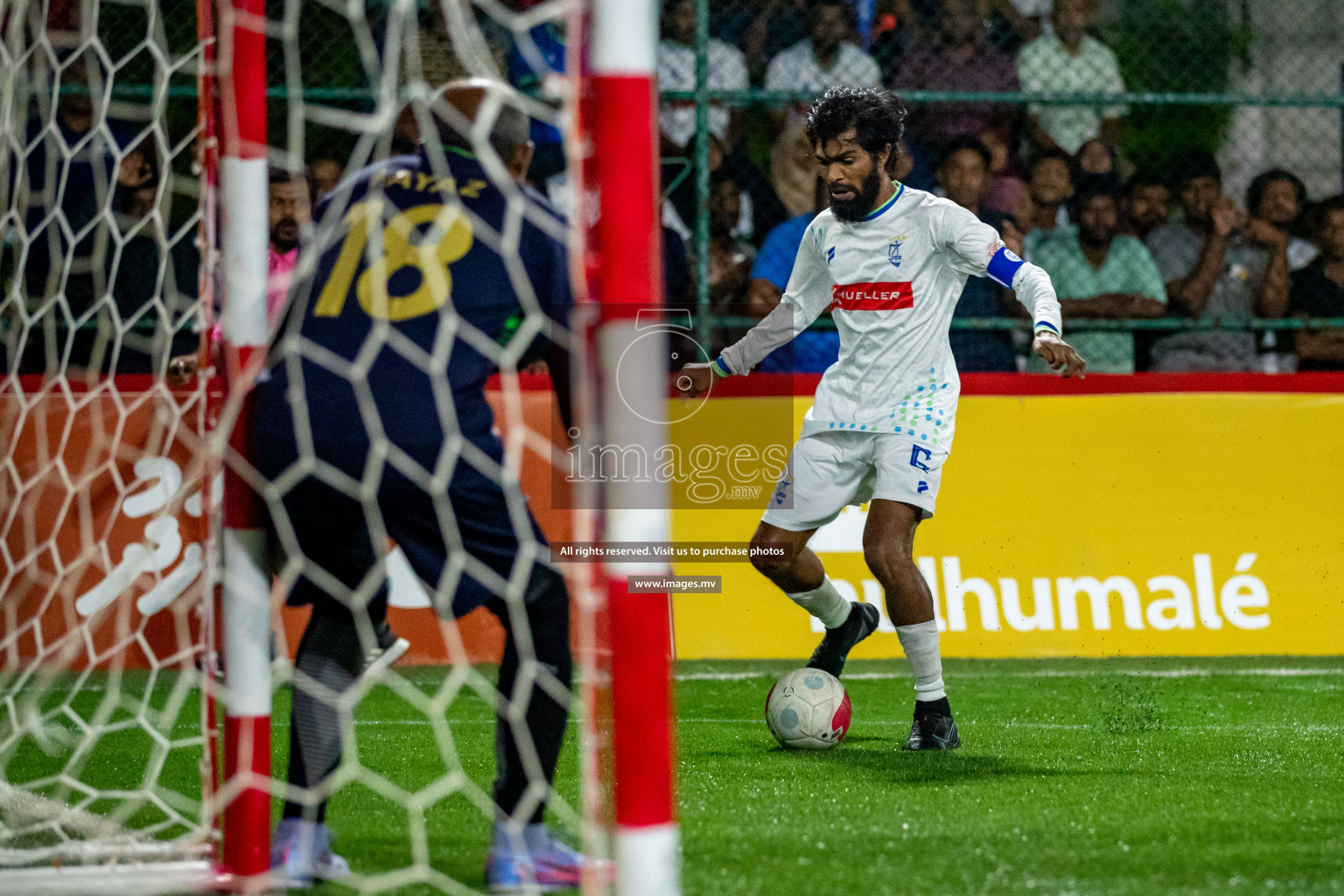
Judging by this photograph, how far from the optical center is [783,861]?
11.0 ft

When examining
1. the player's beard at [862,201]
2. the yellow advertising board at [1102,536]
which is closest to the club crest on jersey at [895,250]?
the player's beard at [862,201]

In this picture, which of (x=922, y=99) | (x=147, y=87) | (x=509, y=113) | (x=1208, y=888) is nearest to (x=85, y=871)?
(x=509, y=113)

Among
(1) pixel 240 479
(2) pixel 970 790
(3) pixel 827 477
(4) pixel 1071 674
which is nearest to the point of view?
(1) pixel 240 479

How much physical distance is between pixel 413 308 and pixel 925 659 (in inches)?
94.1

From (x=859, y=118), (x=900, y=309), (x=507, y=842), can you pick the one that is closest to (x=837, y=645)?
(x=900, y=309)

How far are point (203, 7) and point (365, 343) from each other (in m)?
0.78

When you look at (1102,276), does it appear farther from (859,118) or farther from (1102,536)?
(859,118)

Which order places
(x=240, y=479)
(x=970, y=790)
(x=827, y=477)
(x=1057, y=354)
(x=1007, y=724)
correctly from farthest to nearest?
(x=1007, y=724) < (x=827, y=477) < (x=1057, y=354) < (x=970, y=790) < (x=240, y=479)

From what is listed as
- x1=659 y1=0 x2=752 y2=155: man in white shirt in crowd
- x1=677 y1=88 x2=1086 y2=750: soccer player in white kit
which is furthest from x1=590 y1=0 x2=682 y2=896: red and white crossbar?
x1=659 y1=0 x2=752 y2=155: man in white shirt in crowd

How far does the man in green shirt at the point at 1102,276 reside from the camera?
739 centimetres

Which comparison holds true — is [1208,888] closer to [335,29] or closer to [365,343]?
[365,343]

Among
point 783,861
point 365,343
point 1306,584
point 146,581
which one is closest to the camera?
point 365,343

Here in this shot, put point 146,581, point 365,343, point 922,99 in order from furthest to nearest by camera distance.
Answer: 1. point 922,99
2. point 146,581
3. point 365,343

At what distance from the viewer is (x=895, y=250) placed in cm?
508
